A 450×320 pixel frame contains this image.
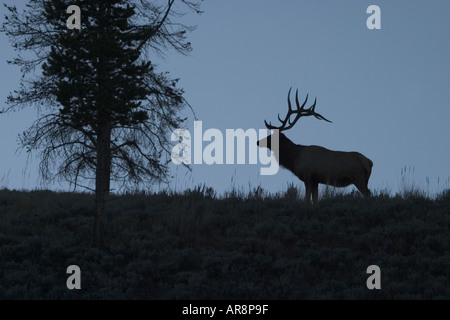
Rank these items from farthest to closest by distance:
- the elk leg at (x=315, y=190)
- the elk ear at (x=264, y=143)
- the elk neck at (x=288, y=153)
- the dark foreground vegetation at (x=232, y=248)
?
1. the elk ear at (x=264, y=143)
2. the elk neck at (x=288, y=153)
3. the elk leg at (x=315, y=190)
4. the dark foreground vegetation at (x=232, y=248)

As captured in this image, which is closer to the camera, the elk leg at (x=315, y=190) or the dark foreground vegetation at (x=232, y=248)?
the dark foreground vegetation at (x=232, y=248)

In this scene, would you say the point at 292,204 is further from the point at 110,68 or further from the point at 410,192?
the point at 110,68

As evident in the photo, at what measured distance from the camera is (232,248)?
1318cm

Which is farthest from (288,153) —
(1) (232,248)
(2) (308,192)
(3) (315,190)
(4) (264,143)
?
(1) (232,248)

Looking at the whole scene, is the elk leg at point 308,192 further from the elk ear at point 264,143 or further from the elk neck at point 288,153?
the elk ear at point 264,143

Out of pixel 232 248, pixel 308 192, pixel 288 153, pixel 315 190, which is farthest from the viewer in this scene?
pixel 288 153

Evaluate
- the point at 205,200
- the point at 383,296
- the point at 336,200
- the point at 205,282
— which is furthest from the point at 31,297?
the point at 336,200

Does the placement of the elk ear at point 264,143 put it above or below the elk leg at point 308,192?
above

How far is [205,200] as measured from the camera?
17.1 meters

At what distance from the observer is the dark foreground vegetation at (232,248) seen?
36.5ft

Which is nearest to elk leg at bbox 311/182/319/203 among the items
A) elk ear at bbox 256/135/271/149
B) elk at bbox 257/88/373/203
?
elk at bbox 257/88/373/203

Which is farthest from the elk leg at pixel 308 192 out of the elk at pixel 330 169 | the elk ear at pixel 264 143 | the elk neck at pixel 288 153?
the elk ear at pixel 264 143

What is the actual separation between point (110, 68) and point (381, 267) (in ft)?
23.3

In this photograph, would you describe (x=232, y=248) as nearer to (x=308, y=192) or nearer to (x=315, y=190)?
(x=308, y=192)
